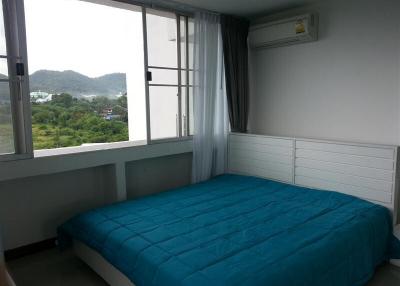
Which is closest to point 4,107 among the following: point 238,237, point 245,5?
point 238,237

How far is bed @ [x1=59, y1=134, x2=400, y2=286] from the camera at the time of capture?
1678 mm

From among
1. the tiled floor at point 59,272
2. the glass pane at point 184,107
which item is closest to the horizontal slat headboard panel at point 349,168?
the tiled floor at point 59,272

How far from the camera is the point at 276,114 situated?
148 inches

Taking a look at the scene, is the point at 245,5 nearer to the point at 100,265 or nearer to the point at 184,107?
the point at 184,107

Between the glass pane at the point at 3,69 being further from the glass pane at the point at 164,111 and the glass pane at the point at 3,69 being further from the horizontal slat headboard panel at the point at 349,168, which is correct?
the horizontal slat headboard panel at the point at 349,168

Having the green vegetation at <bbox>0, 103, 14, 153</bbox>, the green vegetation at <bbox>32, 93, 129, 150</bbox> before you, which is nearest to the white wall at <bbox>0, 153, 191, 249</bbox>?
the green vegetation at <bbox>0, 103, 14, 153</bbox>

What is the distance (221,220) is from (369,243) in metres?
1.07

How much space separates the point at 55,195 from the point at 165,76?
175cm

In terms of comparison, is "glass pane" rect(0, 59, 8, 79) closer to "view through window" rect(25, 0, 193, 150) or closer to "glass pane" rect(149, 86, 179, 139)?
"view through window" rect(25, 0, 193, 150)

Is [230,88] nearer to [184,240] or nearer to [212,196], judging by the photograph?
[212,196]

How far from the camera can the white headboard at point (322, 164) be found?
258 cm

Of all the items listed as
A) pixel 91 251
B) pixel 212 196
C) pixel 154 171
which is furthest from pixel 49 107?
pixel 212 196

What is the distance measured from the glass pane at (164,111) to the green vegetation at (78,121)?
0.62 metres

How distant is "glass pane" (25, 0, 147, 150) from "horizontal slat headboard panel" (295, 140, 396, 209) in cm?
173
